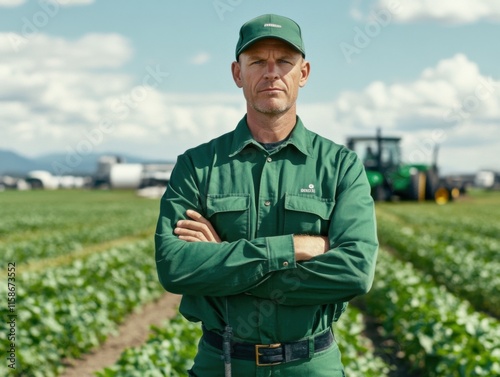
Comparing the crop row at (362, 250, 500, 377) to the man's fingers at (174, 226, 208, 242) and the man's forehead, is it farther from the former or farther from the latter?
the man's forehead

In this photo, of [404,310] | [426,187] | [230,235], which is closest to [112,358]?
[404,310]

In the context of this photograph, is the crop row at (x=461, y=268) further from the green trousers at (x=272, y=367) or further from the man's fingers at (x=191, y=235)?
the man's fingers at (x=191, y=235)

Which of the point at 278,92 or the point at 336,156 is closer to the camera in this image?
the point at 278,92

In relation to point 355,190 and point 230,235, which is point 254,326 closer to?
point 230,235

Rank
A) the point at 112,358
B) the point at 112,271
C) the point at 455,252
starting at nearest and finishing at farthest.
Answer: the point at 112,358, the point at 112,271, the point at 455,252

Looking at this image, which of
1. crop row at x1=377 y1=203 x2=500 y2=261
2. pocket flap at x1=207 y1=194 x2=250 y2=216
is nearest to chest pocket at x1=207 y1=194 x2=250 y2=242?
pocket flap at x1=207 y1=194 x2=250 y2=216

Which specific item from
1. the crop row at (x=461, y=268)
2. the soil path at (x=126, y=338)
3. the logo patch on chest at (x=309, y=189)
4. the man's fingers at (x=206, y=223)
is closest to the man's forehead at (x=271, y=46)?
the logo patch on chest at (x=309, y=189)

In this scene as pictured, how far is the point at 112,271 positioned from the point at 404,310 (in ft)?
14.7

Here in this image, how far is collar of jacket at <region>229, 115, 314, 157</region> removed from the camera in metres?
2.84

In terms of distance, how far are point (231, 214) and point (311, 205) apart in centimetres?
32

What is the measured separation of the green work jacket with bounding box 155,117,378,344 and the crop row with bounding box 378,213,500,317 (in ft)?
27.4

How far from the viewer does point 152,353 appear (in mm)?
5664

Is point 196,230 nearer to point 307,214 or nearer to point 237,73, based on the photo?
point 307,214

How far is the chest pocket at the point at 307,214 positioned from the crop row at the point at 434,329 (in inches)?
127
